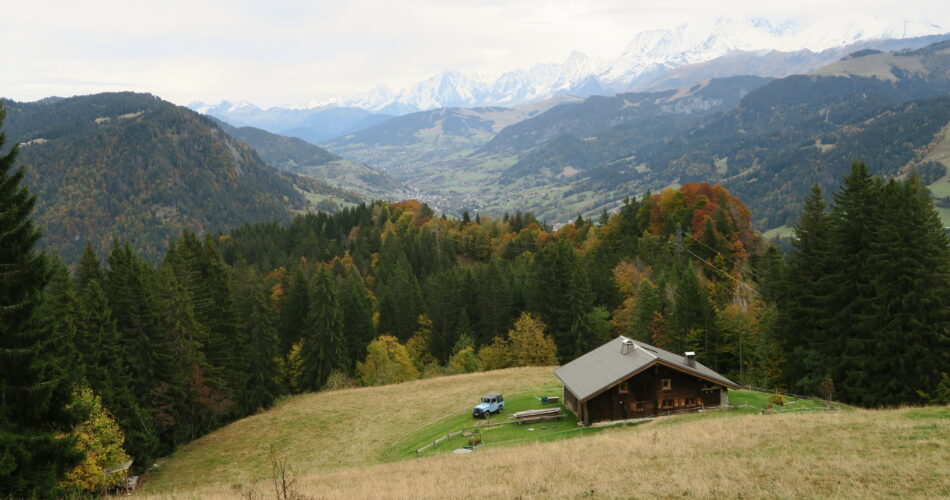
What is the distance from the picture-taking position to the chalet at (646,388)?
140ft

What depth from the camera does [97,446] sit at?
35188 mm

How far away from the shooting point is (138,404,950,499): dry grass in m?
19.2

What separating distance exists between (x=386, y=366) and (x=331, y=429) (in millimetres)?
25280

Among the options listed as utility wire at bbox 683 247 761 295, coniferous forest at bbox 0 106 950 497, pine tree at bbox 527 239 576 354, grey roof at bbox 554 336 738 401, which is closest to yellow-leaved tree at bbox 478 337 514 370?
coniferous forest at bbox 0 106 950 497

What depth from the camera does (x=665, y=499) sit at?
1886 cm

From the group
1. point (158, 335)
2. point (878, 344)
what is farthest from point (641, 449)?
point (158, 335)

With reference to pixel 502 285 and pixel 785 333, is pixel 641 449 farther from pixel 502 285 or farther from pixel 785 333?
pixel 502 285

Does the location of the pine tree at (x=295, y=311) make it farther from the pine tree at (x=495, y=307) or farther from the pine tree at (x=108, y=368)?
the pine tree at (x=108, y=368)

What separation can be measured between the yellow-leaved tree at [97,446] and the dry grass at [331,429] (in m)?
3.52

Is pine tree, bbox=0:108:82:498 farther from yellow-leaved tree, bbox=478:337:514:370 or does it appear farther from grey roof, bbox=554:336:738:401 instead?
yellow-leaved tree, bbox=478:337:514:370

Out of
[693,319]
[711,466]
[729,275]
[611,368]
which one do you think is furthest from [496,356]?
[711,466]

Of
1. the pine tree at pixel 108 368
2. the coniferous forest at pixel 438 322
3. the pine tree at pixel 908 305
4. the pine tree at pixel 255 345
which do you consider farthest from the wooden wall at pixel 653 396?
the pine tree at pixel 255 345

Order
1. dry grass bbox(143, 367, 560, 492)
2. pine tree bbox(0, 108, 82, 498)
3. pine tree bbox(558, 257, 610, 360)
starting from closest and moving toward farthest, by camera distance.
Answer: pine tree bbox(0, 108, 82, 498), dry grass bbox(143, 367, 560, 492), pine tree bbox(558, 257, 610, 360)

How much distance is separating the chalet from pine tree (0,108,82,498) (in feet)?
105
